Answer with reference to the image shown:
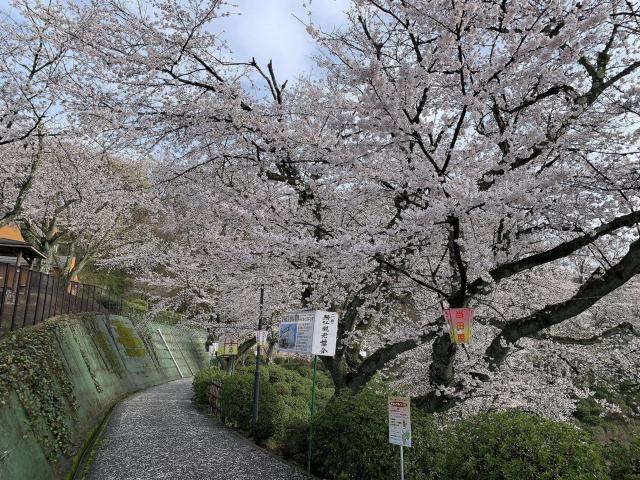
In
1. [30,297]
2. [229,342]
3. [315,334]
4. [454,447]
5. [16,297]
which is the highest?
[229,342]

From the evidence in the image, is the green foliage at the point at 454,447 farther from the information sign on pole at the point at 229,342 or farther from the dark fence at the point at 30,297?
the information sign on pole at the point at 229,342

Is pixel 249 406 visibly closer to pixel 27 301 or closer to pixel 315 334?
pixel 315 334

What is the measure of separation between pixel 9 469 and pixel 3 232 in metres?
29.0

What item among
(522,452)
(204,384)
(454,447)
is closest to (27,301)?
(204,384)

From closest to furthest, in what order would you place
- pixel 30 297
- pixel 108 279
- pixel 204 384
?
pixel 30 297
pixel 204 384
pixel 108 279

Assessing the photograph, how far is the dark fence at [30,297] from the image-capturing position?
8.52 metres

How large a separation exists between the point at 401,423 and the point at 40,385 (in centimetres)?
564

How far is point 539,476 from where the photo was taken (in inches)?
150

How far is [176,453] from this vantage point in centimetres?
905

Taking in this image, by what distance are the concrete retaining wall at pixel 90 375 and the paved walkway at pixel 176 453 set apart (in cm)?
64

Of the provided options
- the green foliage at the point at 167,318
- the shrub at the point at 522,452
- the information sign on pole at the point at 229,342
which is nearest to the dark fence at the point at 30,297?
Result: the information sign on pole at the point at 229,342

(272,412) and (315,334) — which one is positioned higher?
(315,334)

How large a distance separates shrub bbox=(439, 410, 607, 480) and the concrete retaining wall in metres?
4.86

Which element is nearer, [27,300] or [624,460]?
[624,460]
